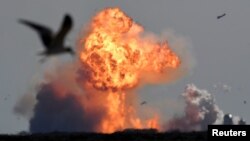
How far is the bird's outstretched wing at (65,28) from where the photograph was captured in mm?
36553

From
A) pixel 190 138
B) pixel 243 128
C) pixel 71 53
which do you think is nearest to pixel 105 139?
pixel 190 138

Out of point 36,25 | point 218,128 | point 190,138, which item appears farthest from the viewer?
point 190,138

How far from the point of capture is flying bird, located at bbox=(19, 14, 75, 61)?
3631 centimetres

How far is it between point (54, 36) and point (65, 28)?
2.51 feet

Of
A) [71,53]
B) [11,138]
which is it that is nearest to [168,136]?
[11,138]

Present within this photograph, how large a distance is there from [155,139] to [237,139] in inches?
2031

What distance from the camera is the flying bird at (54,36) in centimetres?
3631

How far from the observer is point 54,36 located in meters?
37.0

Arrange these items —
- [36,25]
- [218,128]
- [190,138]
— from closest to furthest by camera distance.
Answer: [36,25] → [218,128] → [190,138]

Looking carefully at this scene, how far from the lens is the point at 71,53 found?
37.7m

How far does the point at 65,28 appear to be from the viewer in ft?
122

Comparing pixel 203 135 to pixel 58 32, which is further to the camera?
pixel 203 135

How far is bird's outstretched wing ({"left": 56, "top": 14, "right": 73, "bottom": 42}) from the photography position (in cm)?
3655

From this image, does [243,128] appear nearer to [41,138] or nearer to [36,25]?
[36,25]
